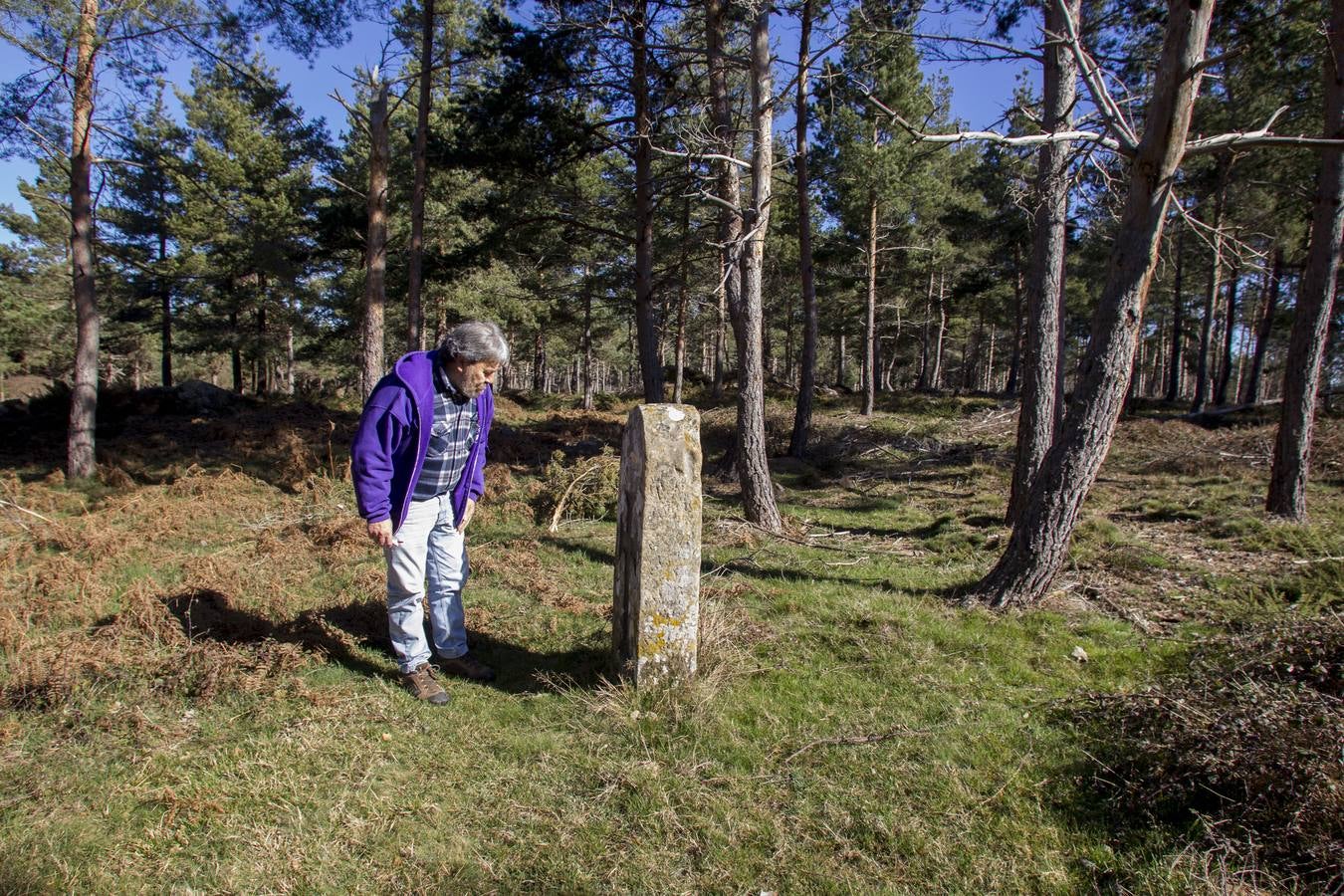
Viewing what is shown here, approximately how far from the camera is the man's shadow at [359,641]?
13.3 feet

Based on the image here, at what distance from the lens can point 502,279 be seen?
69.9 ft

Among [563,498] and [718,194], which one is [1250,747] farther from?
[718,194]

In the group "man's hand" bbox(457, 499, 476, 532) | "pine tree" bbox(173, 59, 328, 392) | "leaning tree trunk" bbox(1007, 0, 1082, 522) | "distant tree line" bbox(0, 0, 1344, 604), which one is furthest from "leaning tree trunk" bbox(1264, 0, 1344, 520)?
"pine tree" bbox(173, 59, 328, 392)

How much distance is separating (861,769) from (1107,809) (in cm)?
99

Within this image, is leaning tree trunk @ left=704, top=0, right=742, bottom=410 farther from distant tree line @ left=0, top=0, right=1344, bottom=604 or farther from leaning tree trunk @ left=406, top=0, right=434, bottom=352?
leaning tree trunk @ left=406, top=0, right=434, bottom=352

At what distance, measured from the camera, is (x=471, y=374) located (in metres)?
3.59

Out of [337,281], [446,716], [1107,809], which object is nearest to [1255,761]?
[1107,809]

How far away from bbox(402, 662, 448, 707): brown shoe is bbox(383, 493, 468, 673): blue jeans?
0.04 metres

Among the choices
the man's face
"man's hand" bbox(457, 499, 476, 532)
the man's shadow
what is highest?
the man's face

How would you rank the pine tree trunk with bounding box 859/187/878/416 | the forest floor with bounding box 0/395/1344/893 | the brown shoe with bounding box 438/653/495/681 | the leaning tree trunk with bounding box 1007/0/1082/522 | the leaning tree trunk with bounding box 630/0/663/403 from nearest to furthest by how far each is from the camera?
the forest floor with bounding box 0/395/1344/893 < the brown shoe with bounding box 438/653/495/681 < the leaning tree trunk with bounding box 1007/0/1082/522 < the leaning tree trunk with bounding box 630/0/663/403 < the pine tree trunk with bounding box 859/187/878/416

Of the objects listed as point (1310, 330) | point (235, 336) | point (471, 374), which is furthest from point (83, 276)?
point (1310, 330)

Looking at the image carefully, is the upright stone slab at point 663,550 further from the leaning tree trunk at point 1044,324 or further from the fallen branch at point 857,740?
the leaning tree trunk at point 1044,324

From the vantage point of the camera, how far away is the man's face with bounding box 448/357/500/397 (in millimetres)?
3580

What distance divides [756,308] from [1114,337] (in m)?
4.09
